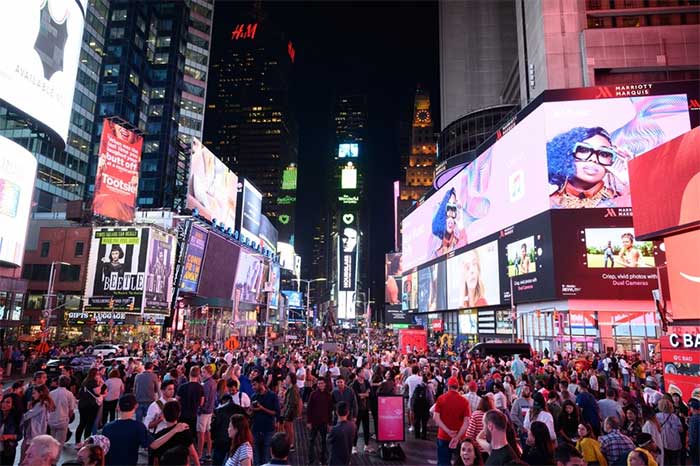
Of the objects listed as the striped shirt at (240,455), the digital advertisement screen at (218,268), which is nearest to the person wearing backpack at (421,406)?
the striped shirt at (240,455)

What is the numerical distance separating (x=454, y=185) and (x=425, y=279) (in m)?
21.6

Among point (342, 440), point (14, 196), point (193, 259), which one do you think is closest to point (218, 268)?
point (193, 259)

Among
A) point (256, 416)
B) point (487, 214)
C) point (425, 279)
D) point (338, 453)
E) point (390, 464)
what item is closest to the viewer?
point (338, 453)

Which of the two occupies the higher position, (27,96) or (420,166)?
(420,166)

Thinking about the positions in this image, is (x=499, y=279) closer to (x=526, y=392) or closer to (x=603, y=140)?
(x=603, y=140)

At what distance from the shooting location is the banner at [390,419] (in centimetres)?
1096

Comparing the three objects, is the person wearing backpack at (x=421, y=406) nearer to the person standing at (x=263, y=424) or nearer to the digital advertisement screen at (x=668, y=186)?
the person standing at (x=263, y=424)

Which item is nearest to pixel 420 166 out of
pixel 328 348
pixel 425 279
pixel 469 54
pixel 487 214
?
pixel 469 54

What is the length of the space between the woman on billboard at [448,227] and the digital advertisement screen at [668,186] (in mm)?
41433

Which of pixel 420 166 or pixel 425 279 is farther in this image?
pixel 420 166

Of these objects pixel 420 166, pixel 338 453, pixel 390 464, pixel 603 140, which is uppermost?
pixel 420 166

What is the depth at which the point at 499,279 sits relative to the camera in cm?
5100

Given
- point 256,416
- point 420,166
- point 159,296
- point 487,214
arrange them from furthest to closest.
A: point 420,166 → point 487,214 → point 159,296 → point 256,416

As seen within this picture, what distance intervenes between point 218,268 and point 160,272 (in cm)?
1326
